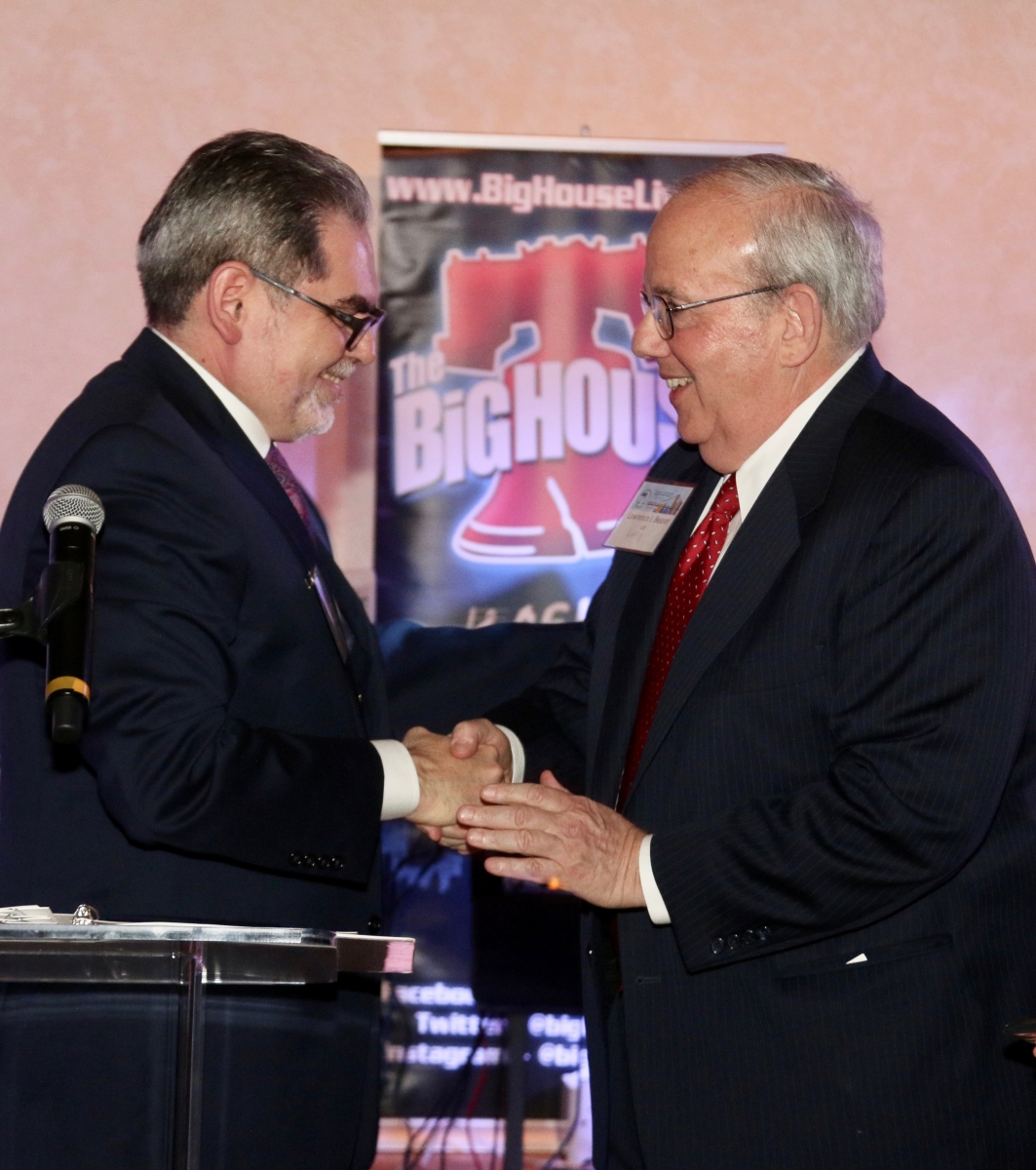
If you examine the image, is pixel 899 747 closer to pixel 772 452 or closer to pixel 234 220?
pixel 772 452

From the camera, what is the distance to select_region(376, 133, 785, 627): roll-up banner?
459cm

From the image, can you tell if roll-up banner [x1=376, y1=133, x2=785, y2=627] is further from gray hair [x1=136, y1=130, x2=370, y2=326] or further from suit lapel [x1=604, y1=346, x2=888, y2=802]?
suit lapel [x1=604, y1=346, x2=888, y2=802]

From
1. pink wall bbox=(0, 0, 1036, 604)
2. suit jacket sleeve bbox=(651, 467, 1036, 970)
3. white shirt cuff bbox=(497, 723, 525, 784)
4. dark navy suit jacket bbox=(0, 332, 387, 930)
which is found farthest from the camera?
pink wall bbox=(0, 0, 1036, 604)

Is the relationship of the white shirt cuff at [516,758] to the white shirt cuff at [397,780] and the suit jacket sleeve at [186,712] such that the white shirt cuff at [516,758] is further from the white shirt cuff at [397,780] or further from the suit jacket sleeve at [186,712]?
the suit jacket sleeve at [186,712]

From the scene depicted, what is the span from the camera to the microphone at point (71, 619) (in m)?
1.55

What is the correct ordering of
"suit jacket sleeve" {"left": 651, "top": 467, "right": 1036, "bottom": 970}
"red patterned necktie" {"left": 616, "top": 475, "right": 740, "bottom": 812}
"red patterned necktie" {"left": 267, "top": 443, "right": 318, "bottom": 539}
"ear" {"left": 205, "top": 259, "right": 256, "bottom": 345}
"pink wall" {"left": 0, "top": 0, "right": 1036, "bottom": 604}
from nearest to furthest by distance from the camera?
"suit jacket sleeve" {"left": 651, "top": 467, "right": 1036, "bottom": 970}, "red patterned necktie" {"left": 616, "top": 475, "right": 740, "bottom": 812}, "ear" {"left": 205, "top": 259, "right": 256, "bottom": 345}, "red patterned necktie" {"left": 267, "top": 443, "right": 318, "bottom": 539}, "pink wall" {"left": 0, "top": 0, "right": 1036, "bottom": 604}

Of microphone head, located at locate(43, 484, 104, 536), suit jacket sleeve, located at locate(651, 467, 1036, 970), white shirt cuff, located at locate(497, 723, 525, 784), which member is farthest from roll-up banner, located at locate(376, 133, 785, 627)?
microphone head, located at locate(43, 484, 104, 536)

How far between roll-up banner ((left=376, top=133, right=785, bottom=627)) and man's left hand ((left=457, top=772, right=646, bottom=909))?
212cm

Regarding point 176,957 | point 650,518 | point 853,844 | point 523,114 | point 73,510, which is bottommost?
point 176,957

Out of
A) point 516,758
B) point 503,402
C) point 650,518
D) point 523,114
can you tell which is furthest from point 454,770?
point 523,114

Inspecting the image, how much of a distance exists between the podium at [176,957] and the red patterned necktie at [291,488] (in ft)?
4.09

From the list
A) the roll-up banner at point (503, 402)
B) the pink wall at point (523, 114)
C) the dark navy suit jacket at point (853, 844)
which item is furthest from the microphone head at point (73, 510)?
the pink wall at point (523, 114)

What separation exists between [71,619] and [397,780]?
1074mm

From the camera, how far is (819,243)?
8.46 ft
